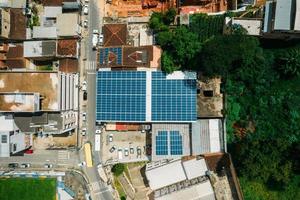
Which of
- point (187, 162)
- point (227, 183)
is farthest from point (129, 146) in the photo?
point (227, 183)

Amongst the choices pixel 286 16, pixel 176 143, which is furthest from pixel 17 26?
pixel 286 16

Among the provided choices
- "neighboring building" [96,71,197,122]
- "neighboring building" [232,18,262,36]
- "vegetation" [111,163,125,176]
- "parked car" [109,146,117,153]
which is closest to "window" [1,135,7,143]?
"neighboring building" [96,71,197,122]

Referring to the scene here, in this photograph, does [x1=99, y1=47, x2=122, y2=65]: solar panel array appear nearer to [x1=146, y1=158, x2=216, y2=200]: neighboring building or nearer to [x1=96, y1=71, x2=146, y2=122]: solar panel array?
[x1=96, y1=71, x2=146, y2=122]: solar panel array

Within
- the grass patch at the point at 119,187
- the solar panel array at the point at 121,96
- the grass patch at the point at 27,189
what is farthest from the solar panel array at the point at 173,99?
the grass patch at the point at 27,189

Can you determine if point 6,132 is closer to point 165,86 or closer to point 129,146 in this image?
point 129,146

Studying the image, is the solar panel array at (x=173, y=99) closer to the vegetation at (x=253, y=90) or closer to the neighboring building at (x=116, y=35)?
the vegetation at (x=253, y=90)
